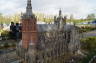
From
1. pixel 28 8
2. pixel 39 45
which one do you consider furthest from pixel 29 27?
pixel 39 45

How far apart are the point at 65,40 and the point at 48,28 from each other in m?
6.37

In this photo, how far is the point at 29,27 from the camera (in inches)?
1608

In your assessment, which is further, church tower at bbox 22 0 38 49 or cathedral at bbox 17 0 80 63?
church tower at bbox 22 0 38 49

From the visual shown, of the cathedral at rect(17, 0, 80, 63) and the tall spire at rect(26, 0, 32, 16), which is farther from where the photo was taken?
the tall spire at rect(26, 0, 32, 16)

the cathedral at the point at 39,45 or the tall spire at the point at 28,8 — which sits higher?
the tall spire at the point at 28,8

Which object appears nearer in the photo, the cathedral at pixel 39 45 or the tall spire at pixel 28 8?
the cathedral at pixel 39 45

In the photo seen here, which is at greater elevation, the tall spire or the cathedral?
the tall spire

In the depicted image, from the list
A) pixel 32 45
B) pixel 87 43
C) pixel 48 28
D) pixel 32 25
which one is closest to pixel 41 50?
pixel 32 45

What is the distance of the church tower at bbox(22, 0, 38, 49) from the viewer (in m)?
40.5

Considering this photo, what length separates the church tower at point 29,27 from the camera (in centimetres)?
4045

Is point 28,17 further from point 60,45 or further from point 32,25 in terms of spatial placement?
point 60,45

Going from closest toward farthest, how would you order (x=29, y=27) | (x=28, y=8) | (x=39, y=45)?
(x=39, y=45)
(x=28, y=8)
(x=29, y=27)

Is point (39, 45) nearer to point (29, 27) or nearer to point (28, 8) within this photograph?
point (29, 27)

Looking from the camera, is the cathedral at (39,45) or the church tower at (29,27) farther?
the church tower at (29,27)
